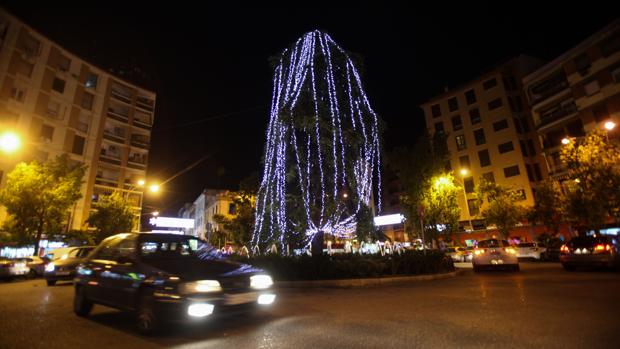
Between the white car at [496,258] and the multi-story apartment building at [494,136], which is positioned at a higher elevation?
the multi-story apartment building at [494,136]

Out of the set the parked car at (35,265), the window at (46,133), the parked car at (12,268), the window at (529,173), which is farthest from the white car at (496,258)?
the window at (46,133)

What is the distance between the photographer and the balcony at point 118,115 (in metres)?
39.9

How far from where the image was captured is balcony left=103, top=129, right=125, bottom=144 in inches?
1534

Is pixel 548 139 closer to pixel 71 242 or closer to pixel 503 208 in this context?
pixel 503 208

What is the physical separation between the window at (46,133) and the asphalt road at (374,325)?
30.1 metres

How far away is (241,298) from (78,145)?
125 ft

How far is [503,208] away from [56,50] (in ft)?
155

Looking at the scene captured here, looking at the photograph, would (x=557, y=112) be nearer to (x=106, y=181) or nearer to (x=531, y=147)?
(x=531, y=147)

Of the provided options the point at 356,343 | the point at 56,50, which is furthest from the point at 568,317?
the point at 56,50

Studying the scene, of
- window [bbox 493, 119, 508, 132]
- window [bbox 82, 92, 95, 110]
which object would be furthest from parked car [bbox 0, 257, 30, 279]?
window [bbox 493, 119, 508, 132]

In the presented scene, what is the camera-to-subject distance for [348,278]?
1152 cm

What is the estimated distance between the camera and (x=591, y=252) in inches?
524

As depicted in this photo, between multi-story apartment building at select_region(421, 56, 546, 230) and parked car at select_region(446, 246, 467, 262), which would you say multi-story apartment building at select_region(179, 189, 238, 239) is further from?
Result: multi-story apartment building at select_region(421, 56, 546, 230)

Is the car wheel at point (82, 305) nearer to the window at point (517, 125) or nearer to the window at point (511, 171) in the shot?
the window at point (511, 171)
